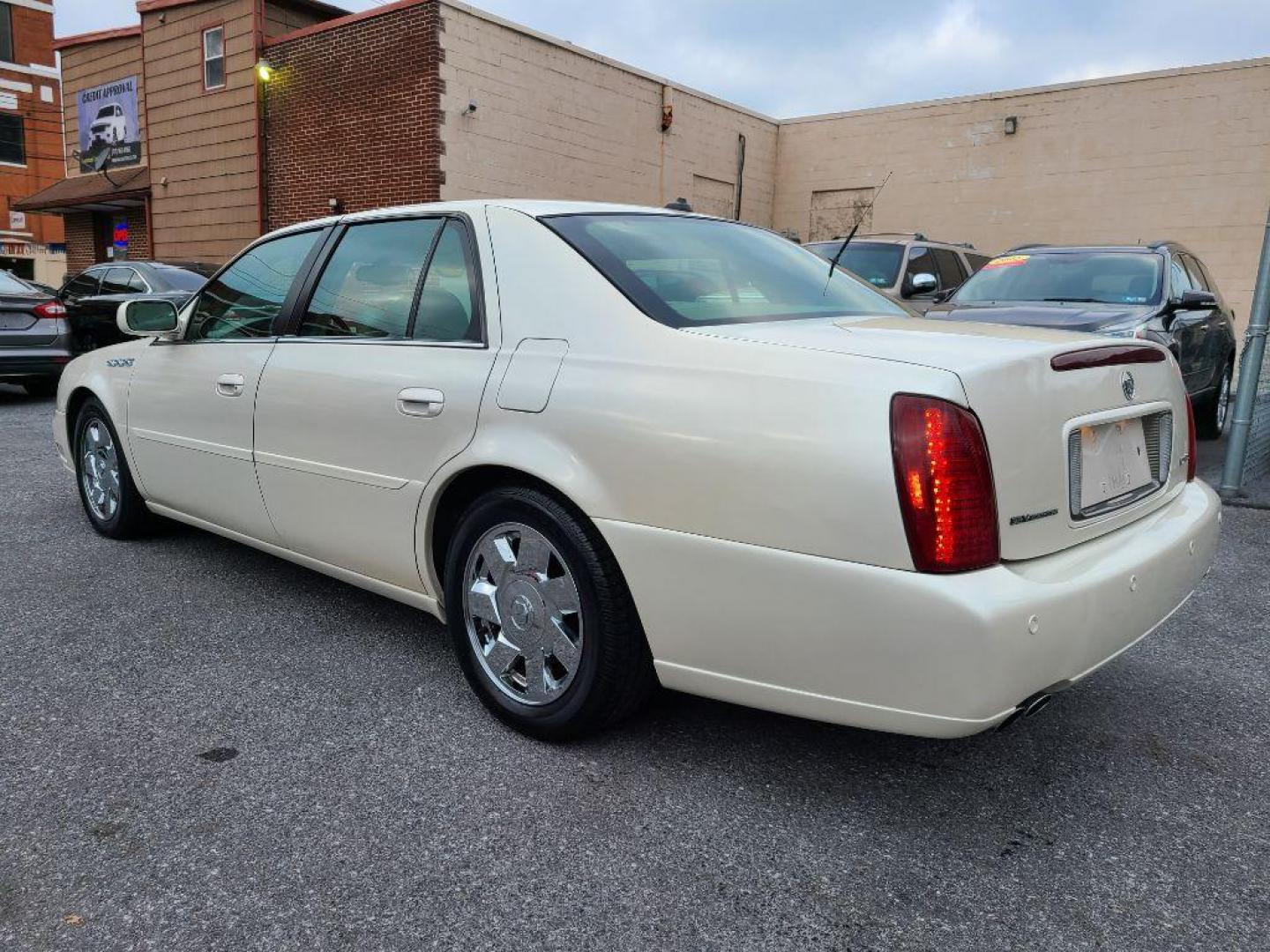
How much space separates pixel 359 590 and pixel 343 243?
143cm

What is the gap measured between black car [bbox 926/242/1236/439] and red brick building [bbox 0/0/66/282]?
3476 centimetres

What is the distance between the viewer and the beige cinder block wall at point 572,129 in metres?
13.4

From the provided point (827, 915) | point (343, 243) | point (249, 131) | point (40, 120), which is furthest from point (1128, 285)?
point (40, 120)

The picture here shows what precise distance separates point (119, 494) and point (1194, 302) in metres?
6.72

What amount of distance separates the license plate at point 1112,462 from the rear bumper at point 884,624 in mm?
118

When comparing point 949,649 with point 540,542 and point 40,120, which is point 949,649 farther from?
point 40,120

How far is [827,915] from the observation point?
1961 millimetres

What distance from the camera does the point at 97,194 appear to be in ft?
62.2

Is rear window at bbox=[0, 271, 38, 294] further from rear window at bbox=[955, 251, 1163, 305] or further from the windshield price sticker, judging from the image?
the windshield price sticker

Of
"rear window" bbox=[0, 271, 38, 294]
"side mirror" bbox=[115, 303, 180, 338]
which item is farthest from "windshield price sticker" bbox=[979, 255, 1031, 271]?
"rear window" bbox=[0, 271, 38, 294]

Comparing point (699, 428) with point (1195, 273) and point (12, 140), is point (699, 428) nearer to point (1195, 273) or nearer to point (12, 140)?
point (1195, 273)

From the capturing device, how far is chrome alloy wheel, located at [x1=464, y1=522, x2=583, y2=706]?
2561 mm

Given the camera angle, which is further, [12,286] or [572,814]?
[12,286]

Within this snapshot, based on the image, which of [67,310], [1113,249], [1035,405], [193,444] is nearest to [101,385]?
[193,444]
